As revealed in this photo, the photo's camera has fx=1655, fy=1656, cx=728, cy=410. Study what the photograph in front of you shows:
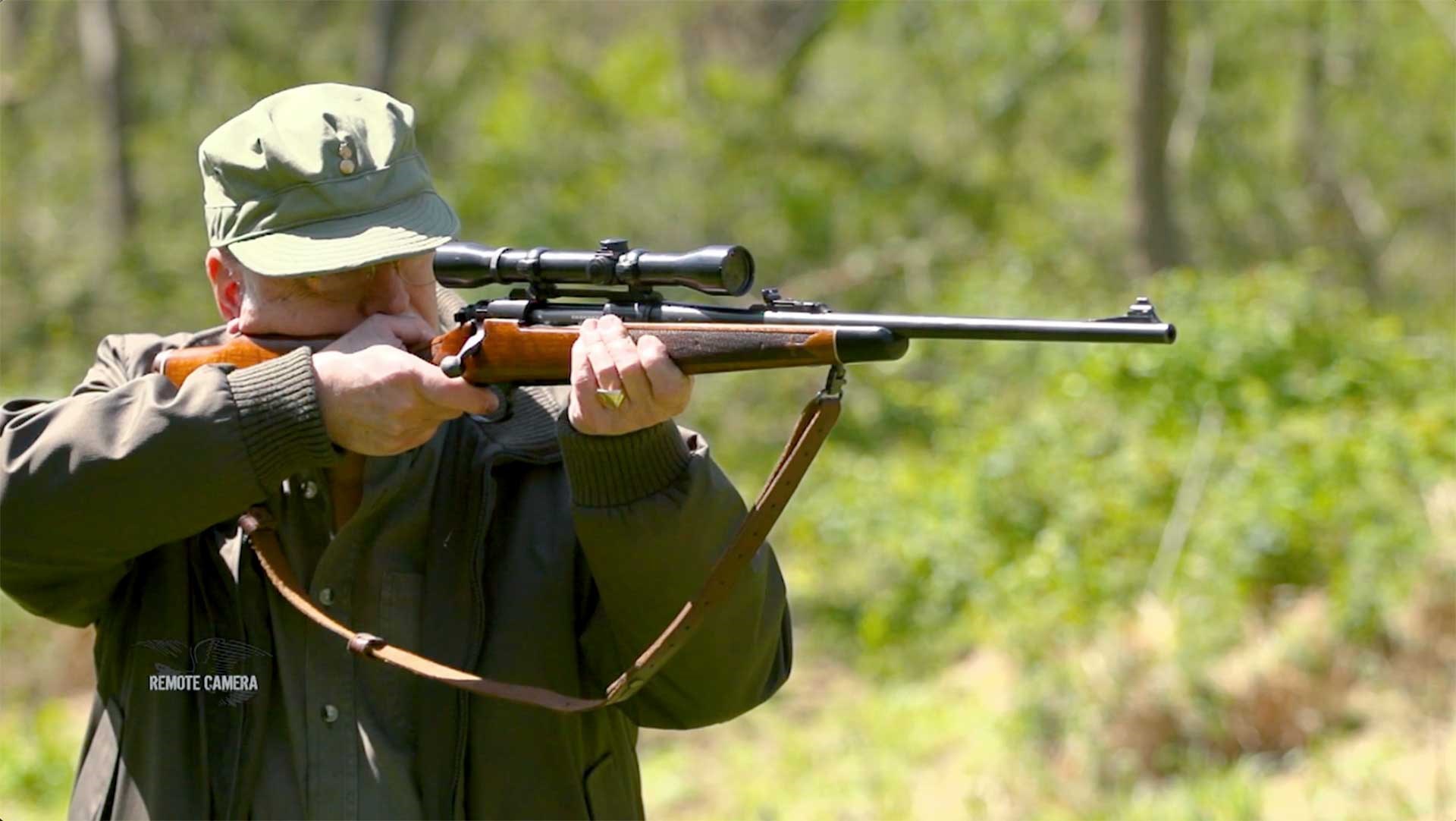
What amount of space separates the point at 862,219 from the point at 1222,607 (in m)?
7.00

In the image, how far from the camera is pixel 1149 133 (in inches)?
491

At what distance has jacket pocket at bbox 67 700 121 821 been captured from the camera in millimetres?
2592

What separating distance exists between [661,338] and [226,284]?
2.66ft

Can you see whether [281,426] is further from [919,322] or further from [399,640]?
[919,322]

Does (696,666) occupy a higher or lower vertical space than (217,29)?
lower

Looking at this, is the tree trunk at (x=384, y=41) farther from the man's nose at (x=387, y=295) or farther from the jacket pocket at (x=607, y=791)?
the jacket pocket at (x=607, y=791)

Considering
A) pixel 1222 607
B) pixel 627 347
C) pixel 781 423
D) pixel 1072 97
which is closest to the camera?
pixel 627 347

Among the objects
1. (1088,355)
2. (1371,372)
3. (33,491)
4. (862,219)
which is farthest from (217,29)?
(33,491)

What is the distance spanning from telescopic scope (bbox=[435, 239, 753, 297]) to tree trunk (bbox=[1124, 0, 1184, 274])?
10.1m

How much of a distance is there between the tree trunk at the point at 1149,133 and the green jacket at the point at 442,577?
10.2m

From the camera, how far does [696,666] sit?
8.64ft

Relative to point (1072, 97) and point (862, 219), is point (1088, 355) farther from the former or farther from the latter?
point (1072, 97)

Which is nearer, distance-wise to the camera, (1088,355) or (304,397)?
(304,397)

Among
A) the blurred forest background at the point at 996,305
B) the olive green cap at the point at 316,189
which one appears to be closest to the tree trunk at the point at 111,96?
the blurred forest background at the point at 996,305
